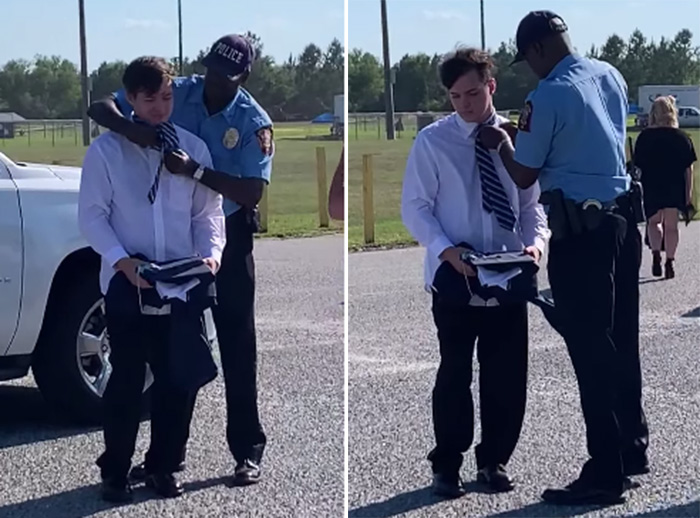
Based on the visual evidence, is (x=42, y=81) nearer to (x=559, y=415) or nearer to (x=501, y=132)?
(x=501, y=132)

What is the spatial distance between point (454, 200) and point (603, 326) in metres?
0.62

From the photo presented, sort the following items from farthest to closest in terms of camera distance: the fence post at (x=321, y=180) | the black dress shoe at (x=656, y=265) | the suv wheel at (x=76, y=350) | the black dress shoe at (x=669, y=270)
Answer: the suv wheel at (x=76, y=350), the black dress shoe at (x=669, y=270), the black dress shoe at (x=656, y=265), the fence post at (x=321, y=180)

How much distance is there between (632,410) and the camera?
4504 millimetres

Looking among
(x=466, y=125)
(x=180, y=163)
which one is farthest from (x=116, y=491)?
(x=466, y=125)

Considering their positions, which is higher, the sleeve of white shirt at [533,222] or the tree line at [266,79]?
the tree line at [266,79]

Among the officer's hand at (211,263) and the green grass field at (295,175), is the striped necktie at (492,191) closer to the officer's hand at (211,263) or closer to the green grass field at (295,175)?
the green grass field at (295,175)

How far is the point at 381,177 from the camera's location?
4285 mm

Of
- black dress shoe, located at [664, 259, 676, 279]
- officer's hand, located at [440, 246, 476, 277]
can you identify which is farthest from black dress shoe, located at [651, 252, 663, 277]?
officer's hand, located at [440, 246, 476, 277]

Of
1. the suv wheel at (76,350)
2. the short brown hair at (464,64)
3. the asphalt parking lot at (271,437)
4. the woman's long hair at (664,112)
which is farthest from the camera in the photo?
the suv wheel at (76,350)

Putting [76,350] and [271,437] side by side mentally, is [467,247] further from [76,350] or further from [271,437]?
[76,350]

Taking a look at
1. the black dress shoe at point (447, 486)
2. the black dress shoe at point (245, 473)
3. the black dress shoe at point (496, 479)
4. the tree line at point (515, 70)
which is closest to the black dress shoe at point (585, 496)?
the black dress shoe at point (496, 479)

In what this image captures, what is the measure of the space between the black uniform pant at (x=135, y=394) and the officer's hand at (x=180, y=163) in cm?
43

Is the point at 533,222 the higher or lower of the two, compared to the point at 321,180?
lower

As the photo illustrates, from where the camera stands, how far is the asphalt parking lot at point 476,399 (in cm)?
445
